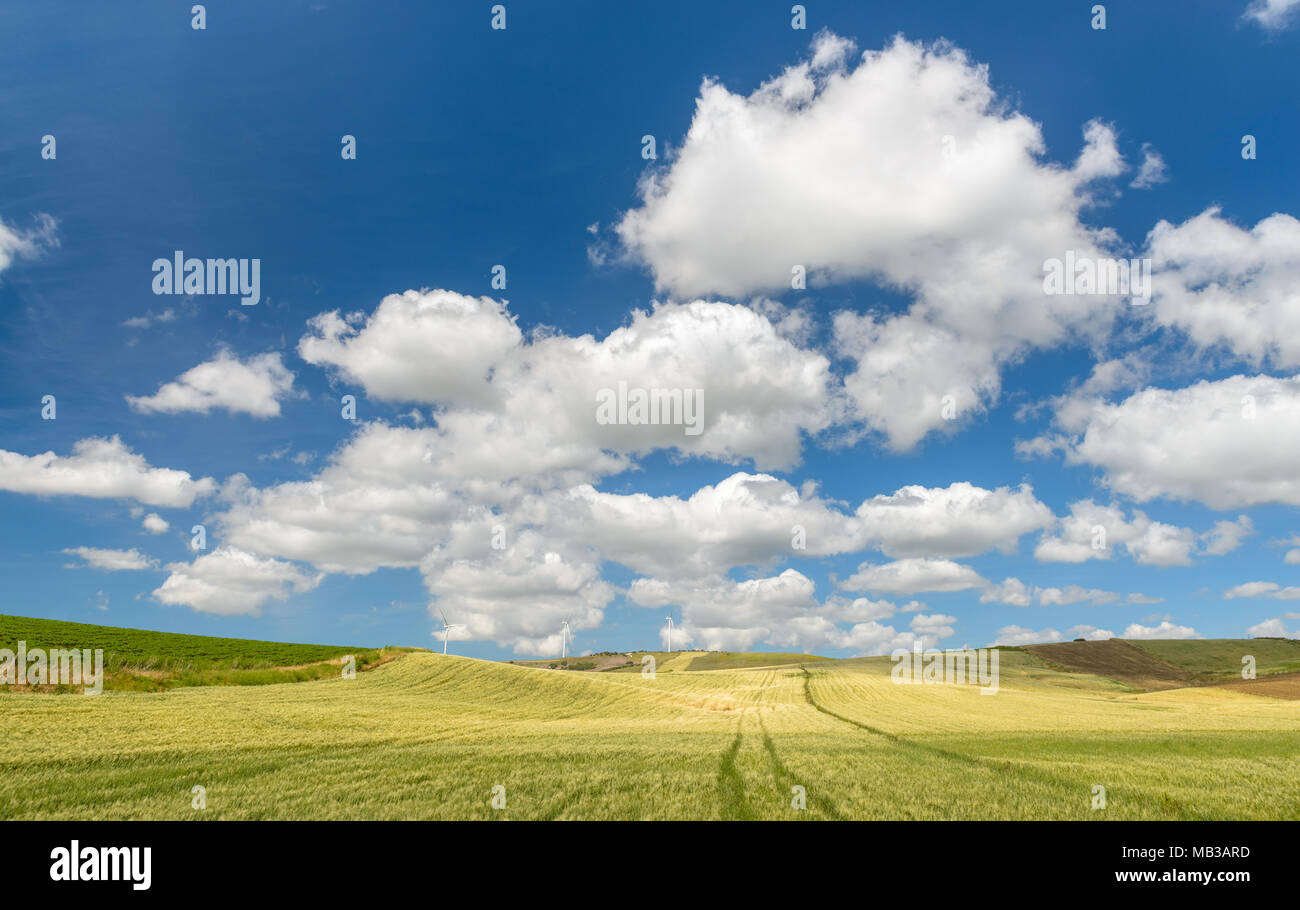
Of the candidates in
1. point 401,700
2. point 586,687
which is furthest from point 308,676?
point 586,687

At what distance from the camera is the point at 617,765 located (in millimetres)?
20547

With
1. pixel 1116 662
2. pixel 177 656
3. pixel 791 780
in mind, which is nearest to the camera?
pixel 791 780

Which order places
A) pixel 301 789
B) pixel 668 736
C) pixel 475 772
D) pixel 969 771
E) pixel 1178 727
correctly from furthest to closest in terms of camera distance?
pixel 1178 727
pixel 668 736
pixel 969 771
pixel 475 772
pixel 301 789

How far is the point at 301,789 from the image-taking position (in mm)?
16438

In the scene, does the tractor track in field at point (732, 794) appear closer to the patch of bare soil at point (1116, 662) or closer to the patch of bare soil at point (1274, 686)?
the patch of bare soil at point (1274, 686)

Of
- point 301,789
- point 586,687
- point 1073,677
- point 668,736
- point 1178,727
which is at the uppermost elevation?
point 301,789

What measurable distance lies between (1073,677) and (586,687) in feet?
309

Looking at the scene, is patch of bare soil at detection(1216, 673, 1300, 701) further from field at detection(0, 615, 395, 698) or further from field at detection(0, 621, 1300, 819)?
field at detection(0, 615, 395, 698)

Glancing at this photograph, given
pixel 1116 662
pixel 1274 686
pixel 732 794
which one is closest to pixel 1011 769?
pixel 732 794

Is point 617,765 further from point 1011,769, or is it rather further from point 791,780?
point 1011,769

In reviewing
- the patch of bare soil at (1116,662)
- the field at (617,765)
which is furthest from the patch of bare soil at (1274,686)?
the field at (617,765)
